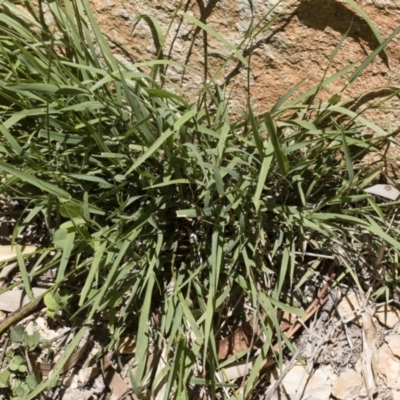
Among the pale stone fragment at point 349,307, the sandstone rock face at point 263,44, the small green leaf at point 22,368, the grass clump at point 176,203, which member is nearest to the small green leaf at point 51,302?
the grass clump at point 176,203

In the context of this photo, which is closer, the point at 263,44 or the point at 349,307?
the point at 263,44

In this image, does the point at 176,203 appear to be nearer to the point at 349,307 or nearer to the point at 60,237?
the point at 60,237

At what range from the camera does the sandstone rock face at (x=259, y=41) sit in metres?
1.25

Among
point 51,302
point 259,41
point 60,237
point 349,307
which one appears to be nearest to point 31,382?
point 51,302

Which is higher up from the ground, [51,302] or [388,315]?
[388,315]

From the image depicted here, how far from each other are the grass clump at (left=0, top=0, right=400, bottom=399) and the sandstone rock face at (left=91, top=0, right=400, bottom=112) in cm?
5

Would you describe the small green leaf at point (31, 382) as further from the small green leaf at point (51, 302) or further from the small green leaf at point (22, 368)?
the small green leaf at point (51, 302)

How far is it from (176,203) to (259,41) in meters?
0.40

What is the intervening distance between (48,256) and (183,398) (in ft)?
1.61

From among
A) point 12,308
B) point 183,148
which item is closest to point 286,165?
point 183,148

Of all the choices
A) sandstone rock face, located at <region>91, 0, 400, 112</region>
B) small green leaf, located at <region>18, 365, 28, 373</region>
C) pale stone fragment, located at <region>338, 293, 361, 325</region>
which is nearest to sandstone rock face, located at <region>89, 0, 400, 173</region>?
sandstone rock face, located at <region>91, 0, 400, 112</region>

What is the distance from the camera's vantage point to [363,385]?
140 cm

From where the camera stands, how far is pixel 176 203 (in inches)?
53.5

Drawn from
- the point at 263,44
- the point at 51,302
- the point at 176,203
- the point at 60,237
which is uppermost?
the point at 263,44
